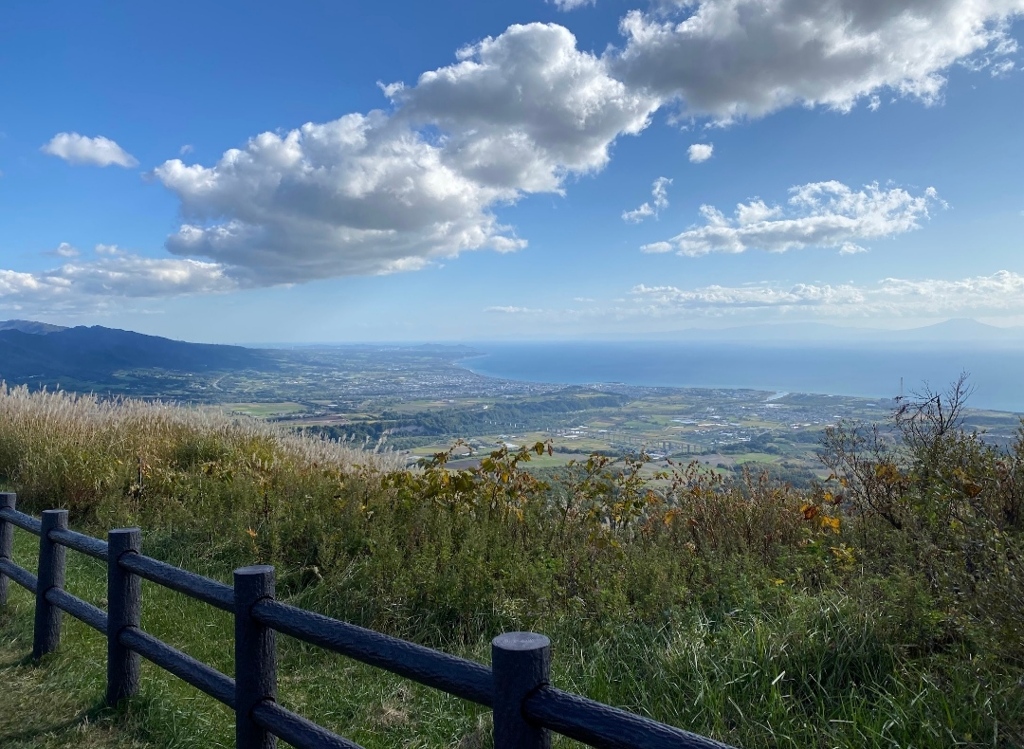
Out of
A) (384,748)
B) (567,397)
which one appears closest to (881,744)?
(384,748)

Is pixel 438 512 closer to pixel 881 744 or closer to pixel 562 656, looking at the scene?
pixel 562 656

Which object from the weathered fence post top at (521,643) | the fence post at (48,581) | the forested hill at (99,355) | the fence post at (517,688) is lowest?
the fence post at (48,581)

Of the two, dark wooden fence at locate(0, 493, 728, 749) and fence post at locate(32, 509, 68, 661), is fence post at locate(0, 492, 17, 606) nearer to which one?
dark wooden fence at locate(0, 493, 728, 749)

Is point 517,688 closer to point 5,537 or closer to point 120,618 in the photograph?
point 120,618

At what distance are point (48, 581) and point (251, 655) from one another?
9.00ft

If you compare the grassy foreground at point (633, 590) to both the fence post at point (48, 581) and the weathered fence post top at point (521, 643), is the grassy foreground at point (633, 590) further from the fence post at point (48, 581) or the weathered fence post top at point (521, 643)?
the weathered fence post top at point (521, 643)

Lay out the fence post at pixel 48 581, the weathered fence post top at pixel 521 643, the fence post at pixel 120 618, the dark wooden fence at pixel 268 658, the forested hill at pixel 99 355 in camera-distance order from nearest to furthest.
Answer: the dark wooden fence at pixel 268 658 → the weathered fence post top at pixel 521 643 → the fence post at pixel 120 618 → the fence post at pixel 48 581 → the forested hill at pixel 99 355

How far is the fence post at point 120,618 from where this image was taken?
4113mm

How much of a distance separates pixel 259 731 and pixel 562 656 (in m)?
1.97

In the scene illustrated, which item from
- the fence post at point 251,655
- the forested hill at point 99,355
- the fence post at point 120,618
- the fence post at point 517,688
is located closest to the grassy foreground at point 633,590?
the fence post at point 120,618

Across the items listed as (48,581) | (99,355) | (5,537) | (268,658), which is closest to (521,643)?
(268,658)

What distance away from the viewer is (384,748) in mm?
3758

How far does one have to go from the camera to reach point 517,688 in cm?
199

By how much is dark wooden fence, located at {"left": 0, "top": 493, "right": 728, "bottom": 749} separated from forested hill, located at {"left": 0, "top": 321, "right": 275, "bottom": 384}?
165 feet
